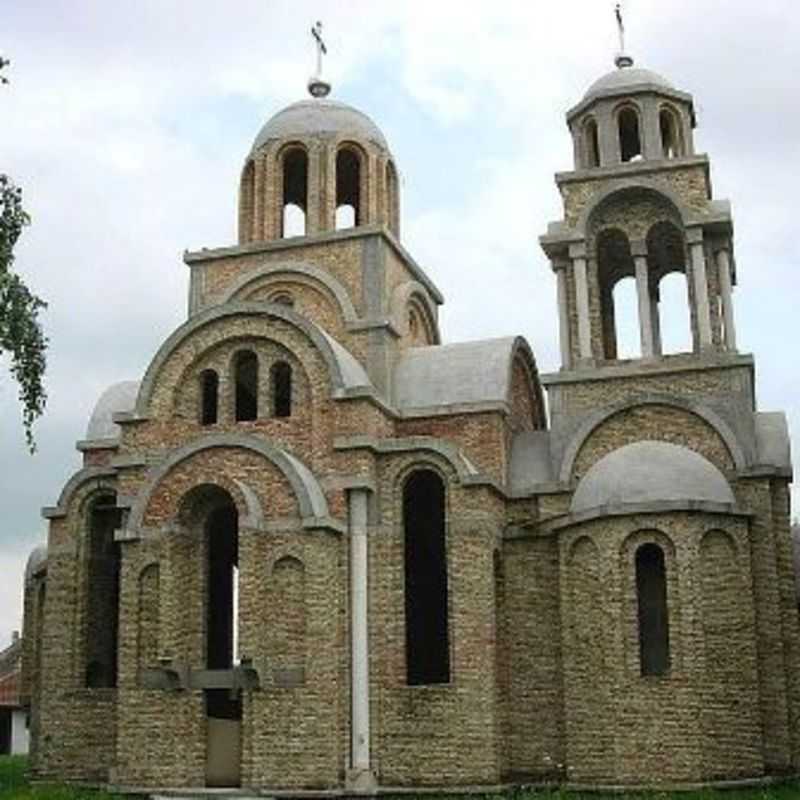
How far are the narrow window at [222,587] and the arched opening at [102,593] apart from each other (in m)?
1.66

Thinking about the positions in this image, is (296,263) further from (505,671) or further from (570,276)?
(505,671)

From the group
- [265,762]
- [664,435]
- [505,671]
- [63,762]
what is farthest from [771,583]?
[63,762]

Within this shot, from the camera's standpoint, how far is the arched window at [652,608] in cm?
1794

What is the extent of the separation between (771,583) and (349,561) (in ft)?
20.5

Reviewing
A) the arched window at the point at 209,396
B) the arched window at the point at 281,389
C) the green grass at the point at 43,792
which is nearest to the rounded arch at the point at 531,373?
the arched window at the point at 281,389

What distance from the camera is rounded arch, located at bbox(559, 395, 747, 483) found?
19.1 meters

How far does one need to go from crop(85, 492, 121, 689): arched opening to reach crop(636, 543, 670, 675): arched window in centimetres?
882

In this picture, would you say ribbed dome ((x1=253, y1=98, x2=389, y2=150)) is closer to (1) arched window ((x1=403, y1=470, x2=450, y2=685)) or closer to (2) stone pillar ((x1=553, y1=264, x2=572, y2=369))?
(2) stone pillar ((x1=553, y1=264, x2=572, y2=369))

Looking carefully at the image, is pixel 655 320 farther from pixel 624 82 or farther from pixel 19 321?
pixel 19 321

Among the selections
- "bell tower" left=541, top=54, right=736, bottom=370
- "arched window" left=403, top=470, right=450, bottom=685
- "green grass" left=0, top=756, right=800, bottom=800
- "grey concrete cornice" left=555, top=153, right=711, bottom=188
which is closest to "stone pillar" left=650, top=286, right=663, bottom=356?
"bell tower" left=541, top=54, right=736, bottom=370

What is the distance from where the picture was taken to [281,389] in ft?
67.2

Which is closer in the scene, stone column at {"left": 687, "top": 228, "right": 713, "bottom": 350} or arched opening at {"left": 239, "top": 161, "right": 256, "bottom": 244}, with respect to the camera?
stone column at {"left": 687, "top": 228, "right": 713, "bottom": 350}

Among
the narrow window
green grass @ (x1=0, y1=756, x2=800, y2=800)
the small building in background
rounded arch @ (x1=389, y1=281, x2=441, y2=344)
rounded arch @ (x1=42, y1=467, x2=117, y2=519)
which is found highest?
rounded arch @ (x1=389, y1=281, x2=441, y2=344)

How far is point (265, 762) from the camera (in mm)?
17797
